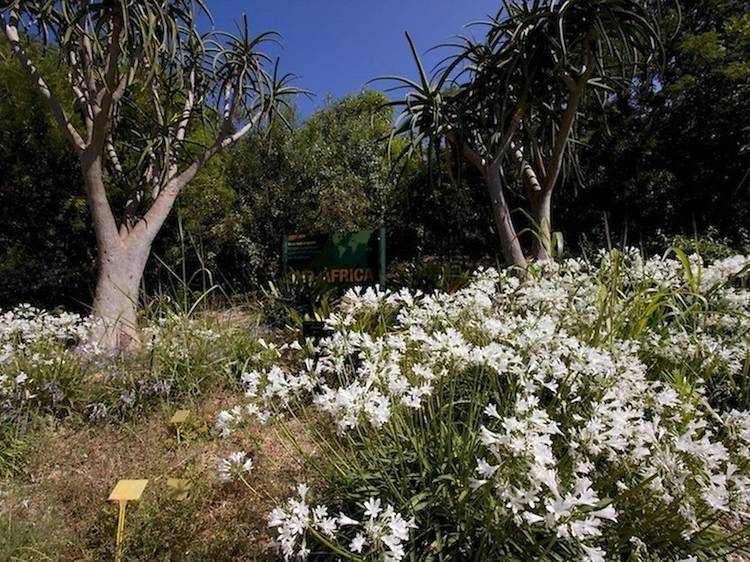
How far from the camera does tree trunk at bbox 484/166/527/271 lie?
3.42m

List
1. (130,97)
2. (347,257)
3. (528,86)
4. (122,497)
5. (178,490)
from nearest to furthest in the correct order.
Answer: (122,497) → (178,490) → (528,86) → (347,257) → (130,97)

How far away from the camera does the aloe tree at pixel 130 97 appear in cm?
340

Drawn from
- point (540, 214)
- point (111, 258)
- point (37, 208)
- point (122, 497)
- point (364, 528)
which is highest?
point (37, 208)

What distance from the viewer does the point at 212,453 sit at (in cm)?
198

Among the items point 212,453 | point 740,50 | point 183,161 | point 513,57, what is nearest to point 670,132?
point 740,50

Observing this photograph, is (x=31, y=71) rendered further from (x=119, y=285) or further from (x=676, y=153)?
(x=676, y=153)

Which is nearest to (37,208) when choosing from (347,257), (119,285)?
(119,285)

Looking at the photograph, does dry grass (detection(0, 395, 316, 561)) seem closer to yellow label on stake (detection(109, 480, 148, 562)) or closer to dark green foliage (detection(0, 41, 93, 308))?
yellow label on stake (detection(109, 480, 148, 562))

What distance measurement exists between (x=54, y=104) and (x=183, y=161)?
1198mm

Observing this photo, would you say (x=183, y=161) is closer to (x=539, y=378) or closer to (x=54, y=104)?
(x=54, y=104)

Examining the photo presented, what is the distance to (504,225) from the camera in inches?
137

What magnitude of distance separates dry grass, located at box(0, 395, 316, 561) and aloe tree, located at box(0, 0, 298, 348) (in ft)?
3.46

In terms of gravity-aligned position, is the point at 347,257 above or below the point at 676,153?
below

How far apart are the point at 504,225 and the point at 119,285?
3.23m
